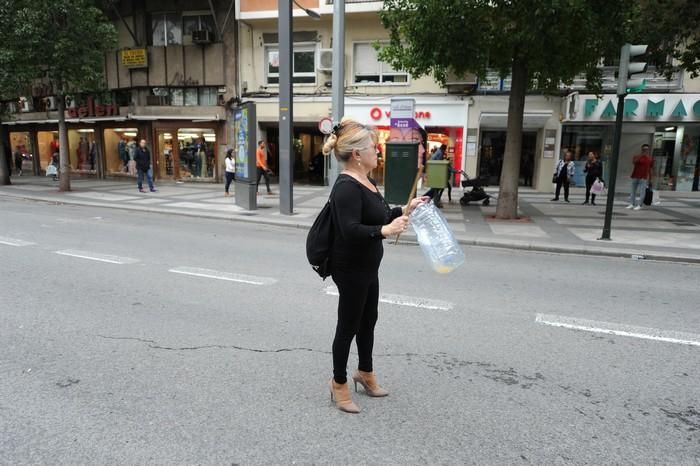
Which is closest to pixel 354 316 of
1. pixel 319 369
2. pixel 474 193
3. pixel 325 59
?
→ pixel 319 369

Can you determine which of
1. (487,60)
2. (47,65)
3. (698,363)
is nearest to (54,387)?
(698,363)

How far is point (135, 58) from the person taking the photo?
2253cm

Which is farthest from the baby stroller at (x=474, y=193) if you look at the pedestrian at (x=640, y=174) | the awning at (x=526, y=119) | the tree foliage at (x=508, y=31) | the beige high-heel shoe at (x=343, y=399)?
the beige high-heel shoe at (x=343, y=399)

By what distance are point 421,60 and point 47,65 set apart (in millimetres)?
14155

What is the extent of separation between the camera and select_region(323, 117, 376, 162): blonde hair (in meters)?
2.98

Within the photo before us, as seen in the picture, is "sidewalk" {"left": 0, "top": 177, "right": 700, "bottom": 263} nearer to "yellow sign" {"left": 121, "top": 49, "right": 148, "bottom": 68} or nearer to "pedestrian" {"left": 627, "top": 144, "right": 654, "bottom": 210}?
"pedestrian" {"left": 627, "top": 144, "right": 654, "bottom": 210}

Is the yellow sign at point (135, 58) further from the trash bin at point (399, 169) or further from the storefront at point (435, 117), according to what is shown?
the trash bin at point (399, 169)

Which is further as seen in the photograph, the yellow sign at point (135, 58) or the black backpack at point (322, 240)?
the yellow sign at point (135, 58)

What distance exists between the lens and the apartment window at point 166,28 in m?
22.2

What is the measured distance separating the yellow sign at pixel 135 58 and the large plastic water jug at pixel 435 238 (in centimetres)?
2316

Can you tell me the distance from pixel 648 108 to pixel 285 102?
1423cm

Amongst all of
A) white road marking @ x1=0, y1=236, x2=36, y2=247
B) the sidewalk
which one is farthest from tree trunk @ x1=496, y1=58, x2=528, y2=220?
white road marking @ x1=0, y1=236, x2=36, y2=247

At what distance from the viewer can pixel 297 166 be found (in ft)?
78.7

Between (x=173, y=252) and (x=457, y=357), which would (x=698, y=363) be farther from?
(x=173, y=252)
